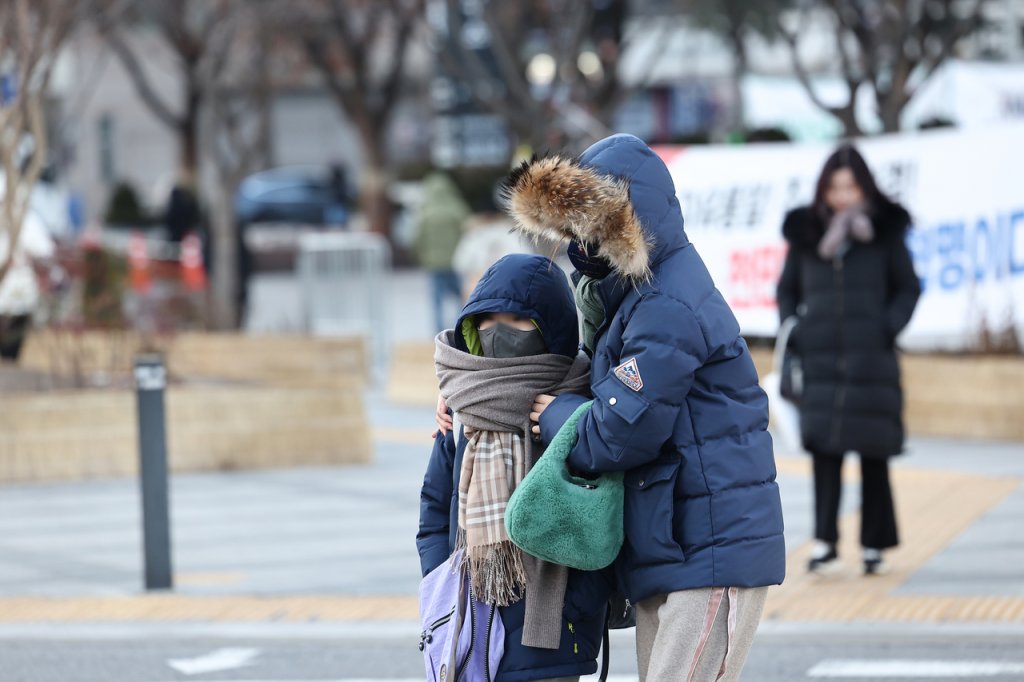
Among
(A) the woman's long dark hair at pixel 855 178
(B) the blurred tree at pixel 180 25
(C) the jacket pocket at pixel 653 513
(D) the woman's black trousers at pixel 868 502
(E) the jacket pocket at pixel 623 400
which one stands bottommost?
(D) the woman's black trousers at pixel 868 502

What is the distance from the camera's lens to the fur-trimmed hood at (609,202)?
9.80 ft

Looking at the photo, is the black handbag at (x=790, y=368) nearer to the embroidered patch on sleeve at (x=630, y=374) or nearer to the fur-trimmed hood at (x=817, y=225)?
the fur-trimmed hood at (x=817, y=225)

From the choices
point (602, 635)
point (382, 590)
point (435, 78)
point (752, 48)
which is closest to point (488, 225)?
point (382, 590)

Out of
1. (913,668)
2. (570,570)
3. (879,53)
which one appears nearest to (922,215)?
(879,53)

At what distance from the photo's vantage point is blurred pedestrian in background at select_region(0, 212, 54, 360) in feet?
36.0

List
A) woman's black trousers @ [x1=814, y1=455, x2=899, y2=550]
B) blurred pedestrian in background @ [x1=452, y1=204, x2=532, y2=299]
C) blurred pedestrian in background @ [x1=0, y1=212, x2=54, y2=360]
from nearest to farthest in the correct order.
A: woman's black trousers @ [x1=814, y1=455, x2=899, y2=550] → blurred pedestrian in background @ [x1=0, y1=212, x2=54, y2=360] → blurred pedestrian in background @ [x1=452, y1=204, x2=532, y2=299]

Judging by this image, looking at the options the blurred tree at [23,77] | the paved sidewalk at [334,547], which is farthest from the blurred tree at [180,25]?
the paved sidewalk at [334,547]

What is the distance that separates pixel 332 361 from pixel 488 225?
1.97 meters

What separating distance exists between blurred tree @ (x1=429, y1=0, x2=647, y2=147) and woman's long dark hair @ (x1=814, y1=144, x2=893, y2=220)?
26.3ft

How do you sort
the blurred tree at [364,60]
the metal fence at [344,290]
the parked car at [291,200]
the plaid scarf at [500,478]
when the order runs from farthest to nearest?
the parked car at [291,200] → the blurred tree at [364,60] → the metal fence at [344,290] → the plaid scarf at [500,478]

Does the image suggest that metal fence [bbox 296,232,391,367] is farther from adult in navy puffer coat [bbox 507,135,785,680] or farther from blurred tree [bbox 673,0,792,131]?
adult in navy puffer coat [bbox 507,135,785,680]

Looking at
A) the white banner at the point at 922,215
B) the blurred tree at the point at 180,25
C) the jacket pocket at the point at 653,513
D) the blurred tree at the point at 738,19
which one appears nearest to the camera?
the jacket pocket at the point at 653,513

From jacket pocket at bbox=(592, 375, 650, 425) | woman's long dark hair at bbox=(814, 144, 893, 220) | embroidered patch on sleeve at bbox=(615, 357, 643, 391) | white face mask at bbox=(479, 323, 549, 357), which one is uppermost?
woman's long dark hair at bbox=(814, 144, 893, 220)

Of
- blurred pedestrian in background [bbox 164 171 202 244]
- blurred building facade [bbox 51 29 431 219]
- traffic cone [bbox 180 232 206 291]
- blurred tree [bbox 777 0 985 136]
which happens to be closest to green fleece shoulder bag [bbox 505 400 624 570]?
blurred tree [bbox 777 0 985 136]
